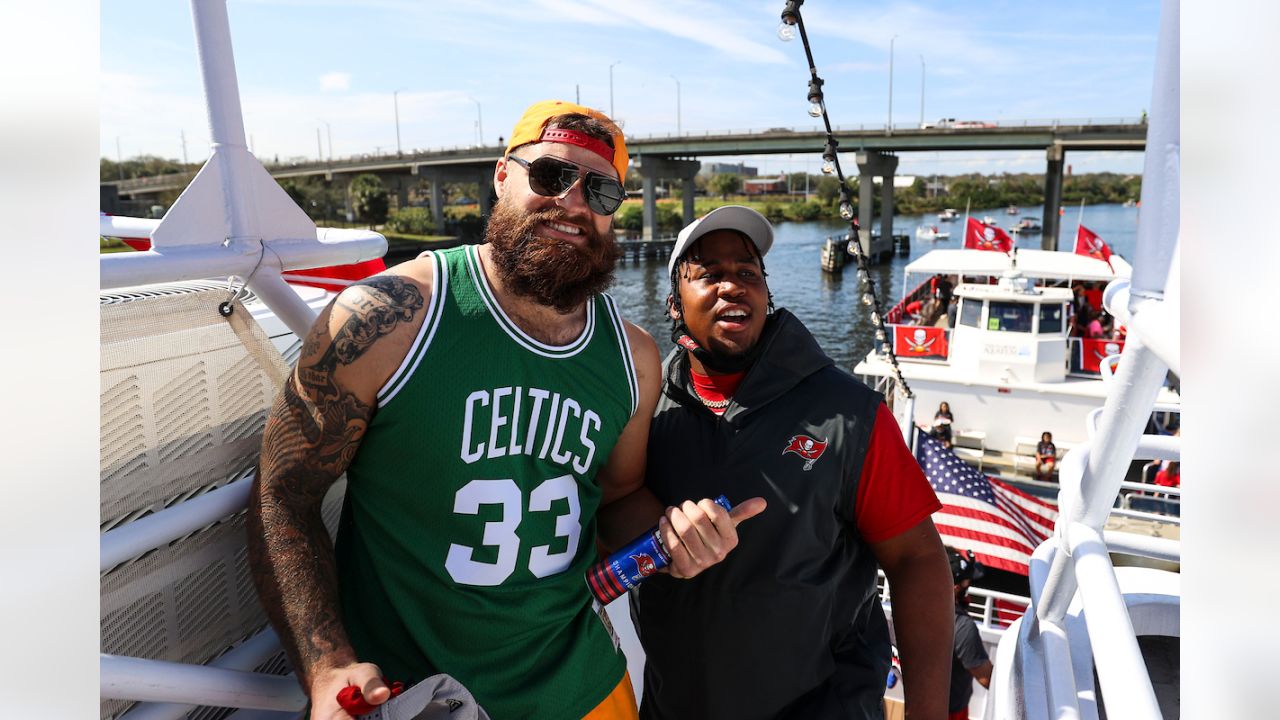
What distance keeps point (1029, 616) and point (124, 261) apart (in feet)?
10.2

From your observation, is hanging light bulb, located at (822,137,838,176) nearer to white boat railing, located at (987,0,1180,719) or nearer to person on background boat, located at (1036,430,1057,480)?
white boat railing, located at (987,0,1180,719)

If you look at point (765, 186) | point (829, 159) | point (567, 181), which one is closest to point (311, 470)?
point (567, 181)

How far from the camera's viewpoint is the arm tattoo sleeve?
1.79 metres

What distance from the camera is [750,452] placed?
2330 millimetres

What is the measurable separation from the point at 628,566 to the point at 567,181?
1.03m

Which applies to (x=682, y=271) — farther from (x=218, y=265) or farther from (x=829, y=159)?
(x=829, y=159)

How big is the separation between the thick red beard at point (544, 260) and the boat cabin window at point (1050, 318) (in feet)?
56.7

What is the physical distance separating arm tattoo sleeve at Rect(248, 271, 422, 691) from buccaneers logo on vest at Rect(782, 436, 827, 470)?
114cm

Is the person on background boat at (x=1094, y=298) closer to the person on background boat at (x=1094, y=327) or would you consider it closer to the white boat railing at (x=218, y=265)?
the person on background boat at (x=1094, y=327)

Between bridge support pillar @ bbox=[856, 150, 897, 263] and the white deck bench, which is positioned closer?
the white deck bench

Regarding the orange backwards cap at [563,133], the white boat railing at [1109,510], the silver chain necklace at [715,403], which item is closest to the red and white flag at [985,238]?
the white boat railing at [1109,510]

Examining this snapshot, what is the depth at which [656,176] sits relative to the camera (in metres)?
55.5

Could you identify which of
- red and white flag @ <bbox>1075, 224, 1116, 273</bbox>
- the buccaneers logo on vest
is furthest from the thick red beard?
red and white flag @ <bbox>1075, 224, 1116, 273</bbox>
